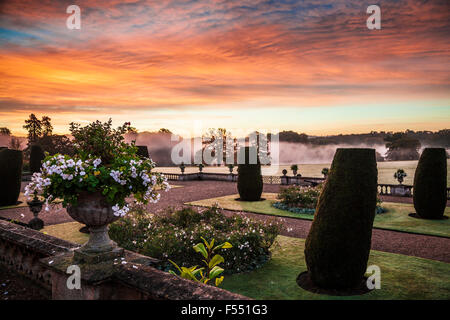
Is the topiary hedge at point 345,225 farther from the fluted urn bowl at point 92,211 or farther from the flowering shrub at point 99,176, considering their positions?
the fluted urn bowl at point 92,211

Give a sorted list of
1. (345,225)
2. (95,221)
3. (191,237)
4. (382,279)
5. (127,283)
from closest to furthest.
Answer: (127,283)
(95,221)
(345,225)
(382,279)
(191,237)

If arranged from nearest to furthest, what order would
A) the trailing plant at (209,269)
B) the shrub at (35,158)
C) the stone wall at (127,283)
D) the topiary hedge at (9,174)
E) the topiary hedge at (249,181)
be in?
the stone wall at (127,283)
the trailing plant at (209,269)
the topiary hedge at (9,174)
the topiary hedge at (249,181)
the shrub at (35,158)

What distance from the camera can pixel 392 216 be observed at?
15.7 meters

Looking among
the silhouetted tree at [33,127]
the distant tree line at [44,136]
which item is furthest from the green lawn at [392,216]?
the silhouetted tree at [33,127]

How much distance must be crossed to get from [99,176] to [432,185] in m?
16.0

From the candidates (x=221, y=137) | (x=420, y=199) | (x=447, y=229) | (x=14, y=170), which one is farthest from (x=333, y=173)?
(x=221, y=137)

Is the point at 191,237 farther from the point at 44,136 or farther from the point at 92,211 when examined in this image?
the point at 44,136

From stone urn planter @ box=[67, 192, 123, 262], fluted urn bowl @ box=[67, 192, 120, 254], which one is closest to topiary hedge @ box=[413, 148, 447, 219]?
stone urn planter @ box=[67, 192, 123, 262]

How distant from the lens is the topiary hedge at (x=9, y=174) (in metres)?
19.2

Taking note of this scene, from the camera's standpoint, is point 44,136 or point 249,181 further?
point 44,136

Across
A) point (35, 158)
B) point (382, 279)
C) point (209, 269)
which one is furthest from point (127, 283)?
point (35, 158)

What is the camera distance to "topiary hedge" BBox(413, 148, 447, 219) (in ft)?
49.1

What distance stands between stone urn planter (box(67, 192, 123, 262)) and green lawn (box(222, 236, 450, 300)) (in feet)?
13.2

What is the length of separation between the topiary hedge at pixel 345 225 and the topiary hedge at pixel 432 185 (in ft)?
33.4
